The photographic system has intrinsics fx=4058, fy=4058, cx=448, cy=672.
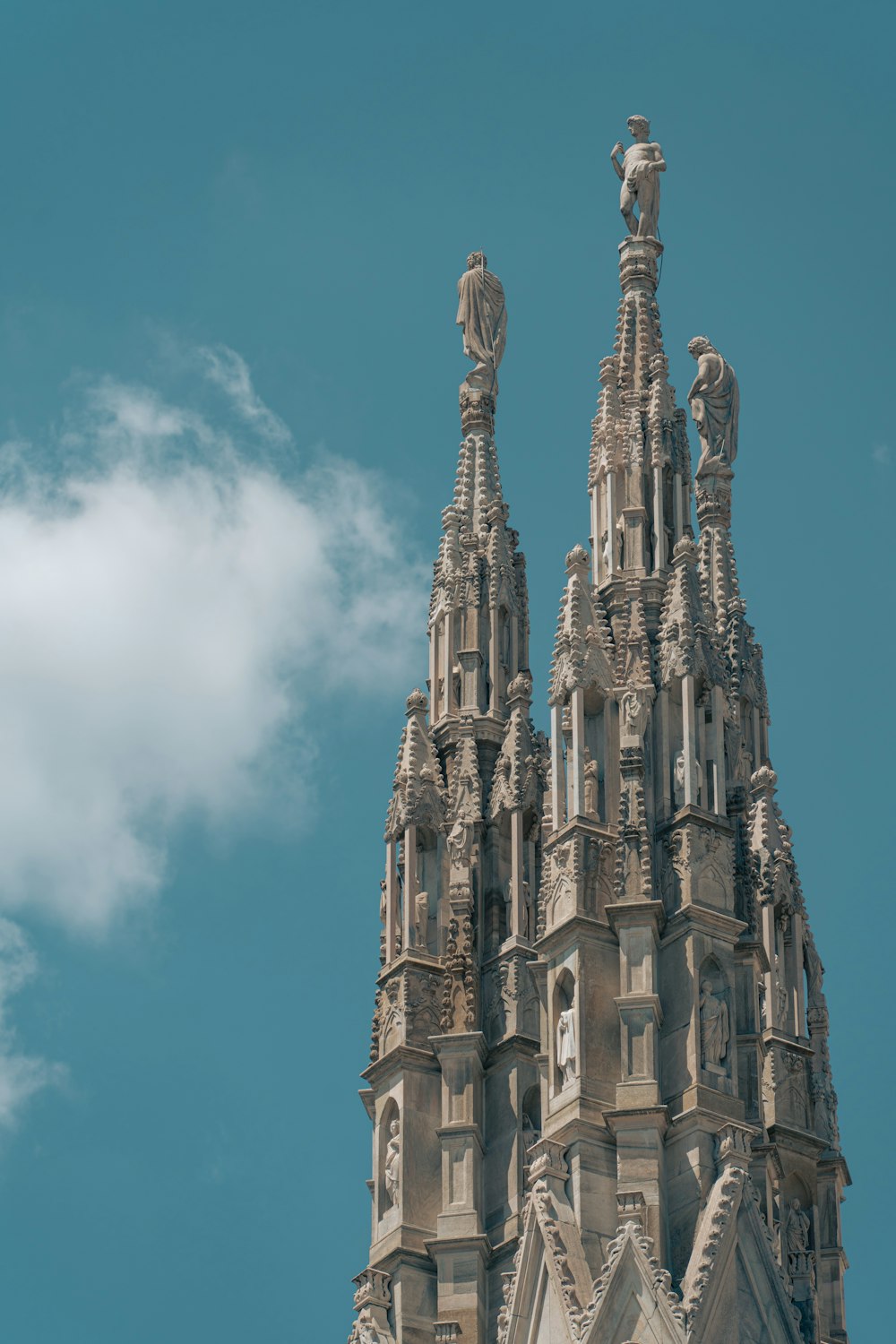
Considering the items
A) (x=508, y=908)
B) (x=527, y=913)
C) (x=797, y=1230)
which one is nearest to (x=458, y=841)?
(x=508, y=908)

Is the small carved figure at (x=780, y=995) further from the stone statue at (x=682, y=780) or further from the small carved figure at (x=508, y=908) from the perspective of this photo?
the stone statue at (x=682, y=780)

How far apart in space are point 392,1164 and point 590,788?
6.44 meters

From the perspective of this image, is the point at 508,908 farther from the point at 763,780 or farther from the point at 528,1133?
the point at 763,780

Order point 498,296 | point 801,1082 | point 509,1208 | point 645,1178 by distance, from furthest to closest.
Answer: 1. point 498,296
2. point 801,1082
3. point 509,1208
4. point 645,1178

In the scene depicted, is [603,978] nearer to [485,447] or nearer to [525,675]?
[525,675]

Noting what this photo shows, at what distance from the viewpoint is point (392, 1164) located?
59656mm

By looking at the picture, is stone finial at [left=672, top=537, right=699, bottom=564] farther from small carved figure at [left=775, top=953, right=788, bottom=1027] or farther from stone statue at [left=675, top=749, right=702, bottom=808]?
small carved figure at [left=775, top=953, right=788, bottom=1027]

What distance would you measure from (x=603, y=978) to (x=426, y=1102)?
4520mm

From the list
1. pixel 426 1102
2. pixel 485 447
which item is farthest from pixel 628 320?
pixel 426 1102

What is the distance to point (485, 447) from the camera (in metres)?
67.6

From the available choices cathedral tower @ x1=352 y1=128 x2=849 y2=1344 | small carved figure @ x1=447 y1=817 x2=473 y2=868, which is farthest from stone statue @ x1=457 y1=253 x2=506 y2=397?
small carved figure @ x1=447 y1=817 x2=473 y2=868

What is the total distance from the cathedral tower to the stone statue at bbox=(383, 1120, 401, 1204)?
5 cm

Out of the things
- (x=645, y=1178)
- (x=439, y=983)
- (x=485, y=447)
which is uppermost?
(x=485, y=447)

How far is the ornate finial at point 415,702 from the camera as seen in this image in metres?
63.5
